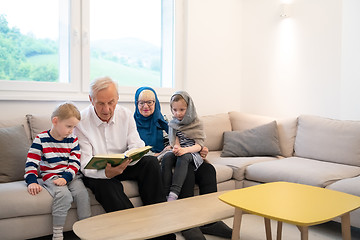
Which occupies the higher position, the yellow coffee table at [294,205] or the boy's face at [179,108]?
the boy's face at [179,108]

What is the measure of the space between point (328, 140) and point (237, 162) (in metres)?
0.88

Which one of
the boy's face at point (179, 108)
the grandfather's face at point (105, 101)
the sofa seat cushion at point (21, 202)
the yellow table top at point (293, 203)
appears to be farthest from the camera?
the boy's face at point (179, 108)

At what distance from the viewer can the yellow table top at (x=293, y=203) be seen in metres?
1.69

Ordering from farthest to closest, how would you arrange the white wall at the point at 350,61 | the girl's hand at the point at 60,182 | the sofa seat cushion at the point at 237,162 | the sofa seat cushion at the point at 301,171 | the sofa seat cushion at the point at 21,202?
the white wall at the point at 350,61 < the sofa seat cushion at the point at 237,162 < the sofa seat cushion at the point at 301,171 < the girl's hand at the point at 60,182 < the sofa seat cushion at the point at 21,202

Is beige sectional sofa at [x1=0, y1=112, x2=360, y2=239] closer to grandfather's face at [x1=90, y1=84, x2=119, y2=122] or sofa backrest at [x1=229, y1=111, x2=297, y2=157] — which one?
sofa backrest at [x1=229, y1=111, x2=297, y2=157]

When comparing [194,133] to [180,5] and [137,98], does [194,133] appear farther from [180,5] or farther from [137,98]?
[180,5]

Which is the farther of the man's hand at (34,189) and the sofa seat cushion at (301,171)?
the sofa seat cushion at (301,171)

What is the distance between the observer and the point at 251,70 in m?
4.59

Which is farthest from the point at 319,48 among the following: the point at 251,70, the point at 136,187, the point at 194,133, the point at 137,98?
the point at 136,187

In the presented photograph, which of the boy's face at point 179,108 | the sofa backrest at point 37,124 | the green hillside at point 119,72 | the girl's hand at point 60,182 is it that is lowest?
the girl's hand at point 60,182

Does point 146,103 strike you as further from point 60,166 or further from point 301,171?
point 301,171

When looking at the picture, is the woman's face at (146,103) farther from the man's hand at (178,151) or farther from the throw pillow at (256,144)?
the throw pillow at (256,144)

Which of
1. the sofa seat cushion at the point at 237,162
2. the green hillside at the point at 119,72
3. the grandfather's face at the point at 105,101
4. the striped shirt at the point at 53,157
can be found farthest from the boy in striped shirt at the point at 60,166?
the sofa seat cushion at the point at 237,162

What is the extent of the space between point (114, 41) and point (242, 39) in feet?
5.91
